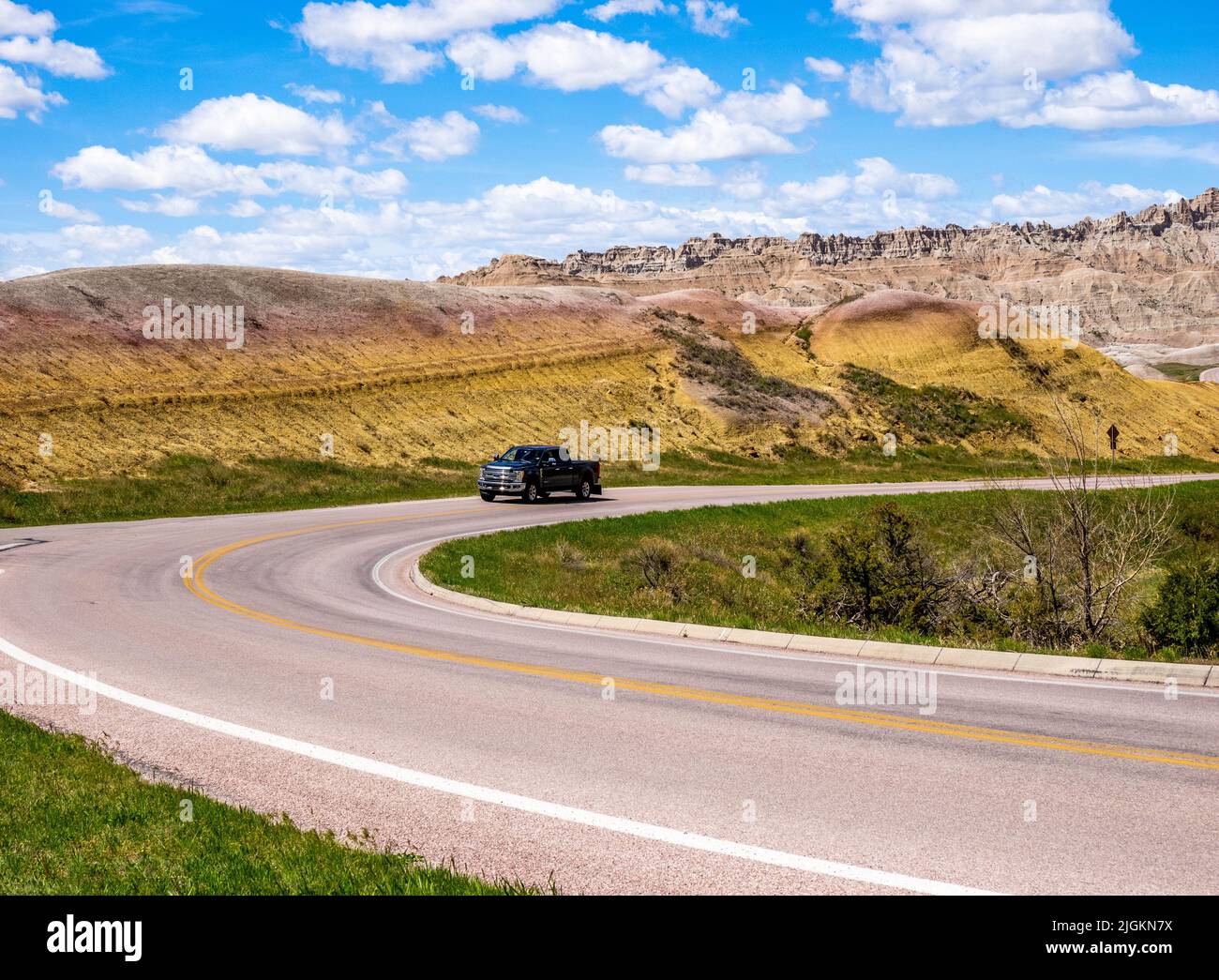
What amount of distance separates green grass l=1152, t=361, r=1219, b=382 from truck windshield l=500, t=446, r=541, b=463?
159480 millimetres

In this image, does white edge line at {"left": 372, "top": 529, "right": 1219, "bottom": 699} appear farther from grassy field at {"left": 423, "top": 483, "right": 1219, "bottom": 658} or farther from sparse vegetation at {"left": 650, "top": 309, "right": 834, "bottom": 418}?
sparse vegetation at {"left": 650, "top": 309, "right": 834, "bottom": 418}

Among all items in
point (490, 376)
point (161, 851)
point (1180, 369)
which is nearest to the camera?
point (161, 851)

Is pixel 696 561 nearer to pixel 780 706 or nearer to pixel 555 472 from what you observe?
pixel 555 472

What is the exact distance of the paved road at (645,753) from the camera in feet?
19.1

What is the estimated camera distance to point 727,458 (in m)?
53.1

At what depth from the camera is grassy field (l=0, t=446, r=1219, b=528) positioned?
32.5 metres

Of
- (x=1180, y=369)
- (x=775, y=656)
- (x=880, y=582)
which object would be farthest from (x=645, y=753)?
(x=1180, y=369)

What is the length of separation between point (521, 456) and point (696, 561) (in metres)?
11.2

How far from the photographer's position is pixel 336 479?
40219mm

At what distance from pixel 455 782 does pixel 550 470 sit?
28445 mm

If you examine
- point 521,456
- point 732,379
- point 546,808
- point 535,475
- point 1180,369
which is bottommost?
point 546,808

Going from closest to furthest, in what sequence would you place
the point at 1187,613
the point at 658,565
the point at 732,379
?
the point at 1187,613 < the point at 658,565 < the point at 732,379
